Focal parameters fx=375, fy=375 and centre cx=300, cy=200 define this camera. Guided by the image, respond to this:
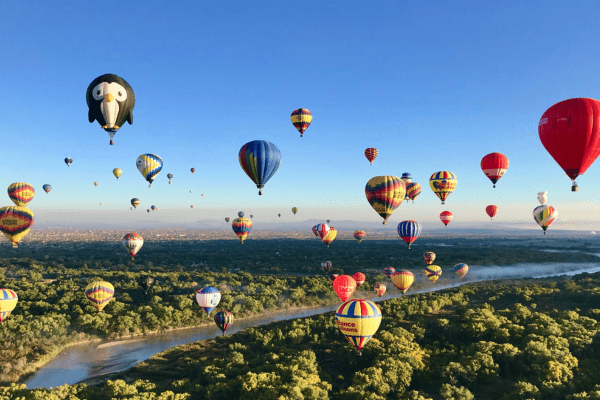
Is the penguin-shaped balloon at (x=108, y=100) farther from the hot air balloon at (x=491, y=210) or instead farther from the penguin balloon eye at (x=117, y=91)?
the hot air balloon at (x=491, y=210)

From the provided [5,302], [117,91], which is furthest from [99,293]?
[117,91]

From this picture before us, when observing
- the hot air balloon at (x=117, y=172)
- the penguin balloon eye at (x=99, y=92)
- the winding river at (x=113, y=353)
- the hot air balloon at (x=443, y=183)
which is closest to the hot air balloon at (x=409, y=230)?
the hot air balloon at (x=443, y=183)

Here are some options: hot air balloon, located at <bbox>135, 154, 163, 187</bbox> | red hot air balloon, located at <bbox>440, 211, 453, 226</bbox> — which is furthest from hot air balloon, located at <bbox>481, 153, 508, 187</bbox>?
hot air balloon, located at <bbox>135, 154, 163, 187</bbox>

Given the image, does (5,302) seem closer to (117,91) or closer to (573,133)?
(117,91)

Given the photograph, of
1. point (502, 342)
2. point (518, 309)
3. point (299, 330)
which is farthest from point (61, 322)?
point (518, 309)

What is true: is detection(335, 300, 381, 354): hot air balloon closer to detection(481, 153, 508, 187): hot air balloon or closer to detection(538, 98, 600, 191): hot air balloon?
detection(538, 98, 600, 191): hot air balloon

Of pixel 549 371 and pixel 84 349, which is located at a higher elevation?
pixel 549 371

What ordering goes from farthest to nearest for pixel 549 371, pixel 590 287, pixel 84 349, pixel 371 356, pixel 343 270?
1. pixel 343 270
2. pixel 590 287
3. pixel 84 349
4. pixel 371 356
5. pixel 549 371

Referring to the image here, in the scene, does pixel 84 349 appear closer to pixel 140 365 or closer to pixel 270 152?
pixel 140 365
